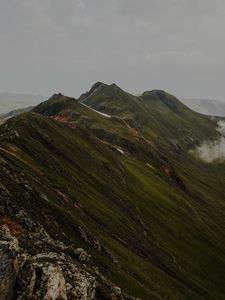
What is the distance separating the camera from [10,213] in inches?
1954

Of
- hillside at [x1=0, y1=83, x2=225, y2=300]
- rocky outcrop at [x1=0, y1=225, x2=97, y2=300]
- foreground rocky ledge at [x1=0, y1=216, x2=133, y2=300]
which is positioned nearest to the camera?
rocky outcrop at [x1=0, y1=225, x2=97, y2=300]

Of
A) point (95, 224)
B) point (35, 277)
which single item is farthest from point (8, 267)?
point (95, 224)

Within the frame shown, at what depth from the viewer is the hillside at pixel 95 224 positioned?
133 ft

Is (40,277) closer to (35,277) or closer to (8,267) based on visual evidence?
(35,277)

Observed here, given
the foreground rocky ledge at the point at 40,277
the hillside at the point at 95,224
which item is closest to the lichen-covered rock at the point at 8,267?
the foreground rocky ledge at the point at 40,277

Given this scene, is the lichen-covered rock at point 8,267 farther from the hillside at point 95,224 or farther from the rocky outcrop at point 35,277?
the hillside at point 95,224

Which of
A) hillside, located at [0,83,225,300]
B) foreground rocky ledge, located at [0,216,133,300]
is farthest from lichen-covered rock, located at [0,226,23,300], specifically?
hillside, located at [0,83,225,300]

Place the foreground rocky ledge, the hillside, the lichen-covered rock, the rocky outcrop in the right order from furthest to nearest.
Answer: the hillside
the foreground rocky ledge
the rocky outcrop
the lichen-covered rock

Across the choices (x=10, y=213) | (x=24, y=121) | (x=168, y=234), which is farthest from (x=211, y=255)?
(x=10, y=213)

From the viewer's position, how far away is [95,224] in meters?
77.1

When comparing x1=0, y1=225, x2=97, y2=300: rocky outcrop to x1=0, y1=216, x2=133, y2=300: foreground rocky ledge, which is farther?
x1=0, y1=216, x2=133, y2=300: foreground rocky ledge

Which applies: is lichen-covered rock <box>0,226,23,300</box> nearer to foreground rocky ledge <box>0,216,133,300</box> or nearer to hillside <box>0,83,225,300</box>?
foreground rocky ledge <box>0,216,133,300</box>

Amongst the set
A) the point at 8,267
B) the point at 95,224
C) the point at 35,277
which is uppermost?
the point at 8,267

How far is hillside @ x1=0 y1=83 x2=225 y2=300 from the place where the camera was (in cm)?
4042
